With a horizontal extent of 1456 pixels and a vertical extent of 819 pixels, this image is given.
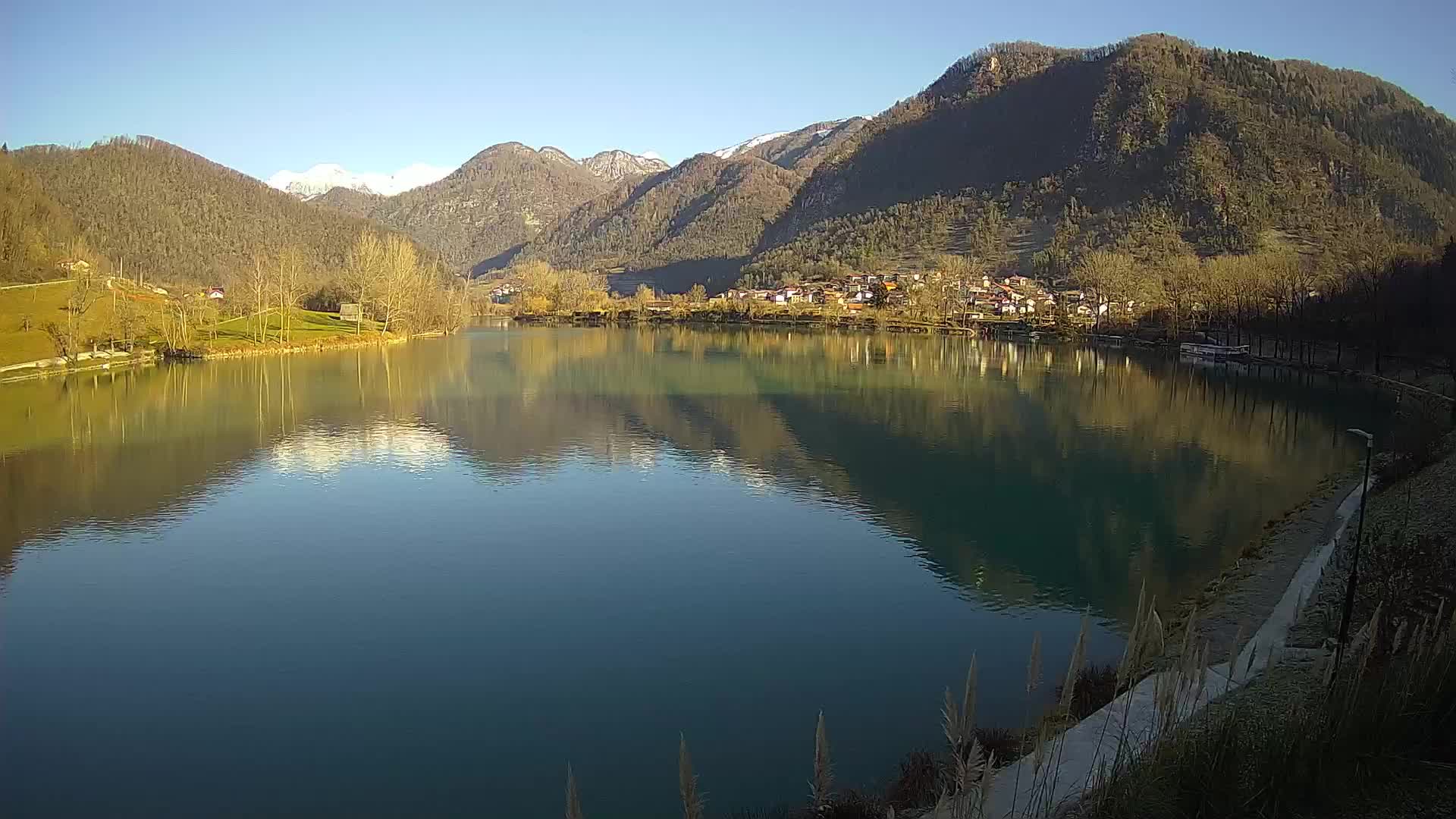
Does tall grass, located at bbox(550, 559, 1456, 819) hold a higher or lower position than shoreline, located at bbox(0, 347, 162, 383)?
lower

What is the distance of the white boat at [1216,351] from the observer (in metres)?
49.4

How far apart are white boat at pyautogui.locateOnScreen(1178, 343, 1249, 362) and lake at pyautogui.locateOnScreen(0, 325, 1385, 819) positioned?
19201mm

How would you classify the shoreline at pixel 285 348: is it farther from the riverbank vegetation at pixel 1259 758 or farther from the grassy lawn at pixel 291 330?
the riverbank vegetation at pixel 1259 758

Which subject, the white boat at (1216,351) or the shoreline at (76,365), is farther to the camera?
the white boat at (1216,351)

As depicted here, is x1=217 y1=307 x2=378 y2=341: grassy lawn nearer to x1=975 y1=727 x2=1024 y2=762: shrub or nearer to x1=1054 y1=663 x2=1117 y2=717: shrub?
x1=1054 y1=663 x2=1117 y2=717: shrub

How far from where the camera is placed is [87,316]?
4412 cm

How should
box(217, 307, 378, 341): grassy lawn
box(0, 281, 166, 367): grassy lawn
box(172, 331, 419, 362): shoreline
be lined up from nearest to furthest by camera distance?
1. box(0, 281, 166, 367): grassy lawn
2. box(172, 331, 419, 362): shoreline
3. box(217, 307, 378, 341): grassy lawn

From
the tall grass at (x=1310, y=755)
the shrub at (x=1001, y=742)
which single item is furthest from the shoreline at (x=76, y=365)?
the tall grass at (x=1310, y=755)

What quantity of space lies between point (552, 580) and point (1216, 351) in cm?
4758

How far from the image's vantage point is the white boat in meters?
49.4

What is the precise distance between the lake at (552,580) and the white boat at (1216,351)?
19.2 metres

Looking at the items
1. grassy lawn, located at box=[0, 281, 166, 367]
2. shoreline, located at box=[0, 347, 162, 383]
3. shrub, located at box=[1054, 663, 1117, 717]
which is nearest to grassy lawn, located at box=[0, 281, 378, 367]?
grassy lawn, located at box=[0, 281, 166, 367]

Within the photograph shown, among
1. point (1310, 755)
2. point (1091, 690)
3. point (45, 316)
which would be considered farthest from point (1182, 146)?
point (1310, 755)

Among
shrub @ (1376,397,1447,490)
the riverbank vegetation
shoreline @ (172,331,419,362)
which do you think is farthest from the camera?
shoreline @ (172,331,419,362)
